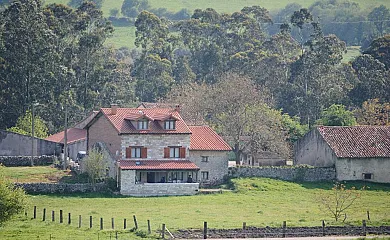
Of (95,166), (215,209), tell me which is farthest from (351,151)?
(95,166)

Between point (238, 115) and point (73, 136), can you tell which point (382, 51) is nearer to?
point (238, 115)

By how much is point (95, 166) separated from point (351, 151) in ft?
69.1

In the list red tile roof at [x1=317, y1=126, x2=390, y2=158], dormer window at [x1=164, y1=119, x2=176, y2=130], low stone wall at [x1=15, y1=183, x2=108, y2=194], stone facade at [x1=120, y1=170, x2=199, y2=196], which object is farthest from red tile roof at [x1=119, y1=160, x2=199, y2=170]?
red tile roof at [x1=317, y1=126, x2=390, y2=158]

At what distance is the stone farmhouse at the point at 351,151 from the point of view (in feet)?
274

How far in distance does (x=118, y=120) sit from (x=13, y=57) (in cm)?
2959

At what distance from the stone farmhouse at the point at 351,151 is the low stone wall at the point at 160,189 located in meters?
12.8

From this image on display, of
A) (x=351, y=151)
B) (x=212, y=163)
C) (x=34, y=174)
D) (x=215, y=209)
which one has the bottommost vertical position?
(x=215, y=209)

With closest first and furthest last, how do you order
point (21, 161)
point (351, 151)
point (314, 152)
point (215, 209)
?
point (215, 209)
point (351, 151)
point (314, 152)
point (21, 161)

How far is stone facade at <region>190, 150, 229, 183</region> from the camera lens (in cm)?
8275

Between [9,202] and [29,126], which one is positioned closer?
[9,202]

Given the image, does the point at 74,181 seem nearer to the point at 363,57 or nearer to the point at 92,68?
the point at 92,68

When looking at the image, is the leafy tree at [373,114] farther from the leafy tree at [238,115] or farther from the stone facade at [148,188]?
the stone facade at [148,188]

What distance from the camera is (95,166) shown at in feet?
253

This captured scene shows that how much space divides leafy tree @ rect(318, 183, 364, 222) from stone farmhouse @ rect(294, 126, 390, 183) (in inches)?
158
